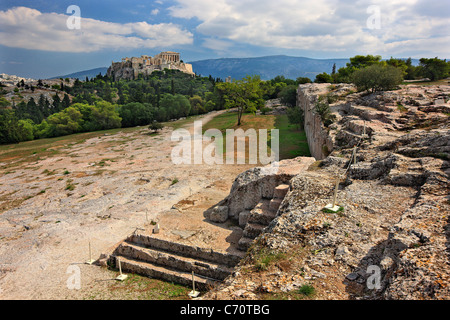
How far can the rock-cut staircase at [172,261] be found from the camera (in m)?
8.16

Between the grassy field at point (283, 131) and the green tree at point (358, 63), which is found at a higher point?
the green tree at point (358, 63)

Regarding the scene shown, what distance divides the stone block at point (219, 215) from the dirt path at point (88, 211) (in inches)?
16.0

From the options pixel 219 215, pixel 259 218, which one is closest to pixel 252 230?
pixel 259 218

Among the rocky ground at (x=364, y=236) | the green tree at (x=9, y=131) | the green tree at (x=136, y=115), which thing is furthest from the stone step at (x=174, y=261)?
the green tree at (x=9, y=131)

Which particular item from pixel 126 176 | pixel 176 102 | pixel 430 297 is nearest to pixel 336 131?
pixel 430 297

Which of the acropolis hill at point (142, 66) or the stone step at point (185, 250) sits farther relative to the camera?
the acropolis hill at point (142, 66)

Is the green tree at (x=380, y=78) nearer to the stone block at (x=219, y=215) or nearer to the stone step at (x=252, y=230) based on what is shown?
the stone block at (x=219, y=215)

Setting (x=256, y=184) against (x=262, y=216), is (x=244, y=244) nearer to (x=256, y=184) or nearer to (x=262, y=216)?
(x=262, y=216)

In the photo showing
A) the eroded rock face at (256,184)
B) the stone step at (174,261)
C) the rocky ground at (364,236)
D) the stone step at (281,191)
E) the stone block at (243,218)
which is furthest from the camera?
the stone block at (243,218)

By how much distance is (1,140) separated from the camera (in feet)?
150

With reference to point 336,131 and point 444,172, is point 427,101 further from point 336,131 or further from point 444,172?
point 444,172

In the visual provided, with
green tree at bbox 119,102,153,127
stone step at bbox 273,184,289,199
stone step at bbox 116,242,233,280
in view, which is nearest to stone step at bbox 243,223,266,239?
stone step at bbox 116,242,233,280

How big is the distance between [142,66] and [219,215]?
6212 inches
